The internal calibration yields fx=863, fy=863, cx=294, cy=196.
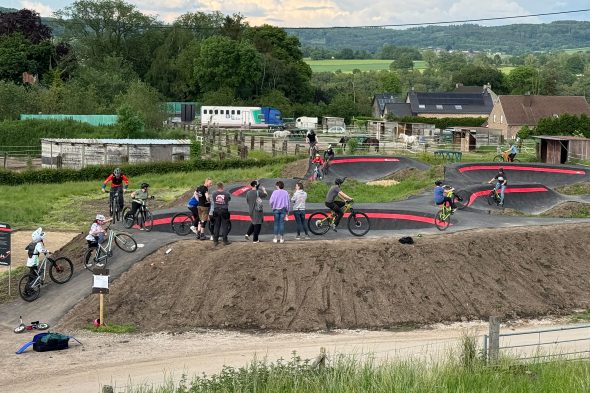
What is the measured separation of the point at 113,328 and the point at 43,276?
149 inches

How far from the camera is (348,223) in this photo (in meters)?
27.3

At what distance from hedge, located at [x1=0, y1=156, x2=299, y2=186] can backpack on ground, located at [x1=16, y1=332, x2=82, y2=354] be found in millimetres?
32969

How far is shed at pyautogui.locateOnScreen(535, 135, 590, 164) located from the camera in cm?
5206

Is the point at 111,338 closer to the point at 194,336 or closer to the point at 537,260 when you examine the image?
the point at 194,336

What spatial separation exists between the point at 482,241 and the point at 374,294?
16.7 ft

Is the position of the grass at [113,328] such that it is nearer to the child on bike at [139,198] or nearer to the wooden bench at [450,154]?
the child on bike at [139,198]

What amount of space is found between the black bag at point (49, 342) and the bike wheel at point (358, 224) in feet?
33.9

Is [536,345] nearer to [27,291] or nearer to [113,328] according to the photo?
[113,328]

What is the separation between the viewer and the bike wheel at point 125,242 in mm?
25391

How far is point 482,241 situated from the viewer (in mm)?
26578

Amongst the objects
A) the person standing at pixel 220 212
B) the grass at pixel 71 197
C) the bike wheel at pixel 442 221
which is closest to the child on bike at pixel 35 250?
the person standing at pixel 220 212

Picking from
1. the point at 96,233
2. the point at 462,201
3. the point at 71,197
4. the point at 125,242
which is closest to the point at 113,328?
the point at 96,233

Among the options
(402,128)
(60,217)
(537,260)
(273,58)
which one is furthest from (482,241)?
(273,58)

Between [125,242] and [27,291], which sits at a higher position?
[125,242]
